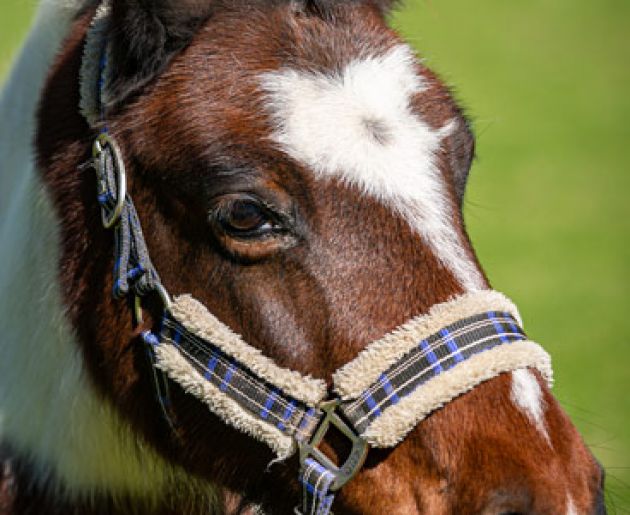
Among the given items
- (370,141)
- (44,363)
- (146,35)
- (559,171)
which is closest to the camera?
(370,141)

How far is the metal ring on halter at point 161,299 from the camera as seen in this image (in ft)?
9.07

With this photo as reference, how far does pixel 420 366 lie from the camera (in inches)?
101

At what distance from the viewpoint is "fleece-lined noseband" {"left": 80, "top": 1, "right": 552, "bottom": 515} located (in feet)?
8.38

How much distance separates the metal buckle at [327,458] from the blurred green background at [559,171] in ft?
4.01

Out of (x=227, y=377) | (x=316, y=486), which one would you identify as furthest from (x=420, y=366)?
(x=227, y=377)

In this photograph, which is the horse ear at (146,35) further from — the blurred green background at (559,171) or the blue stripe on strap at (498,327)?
the blue stripe on strap at (498,327)

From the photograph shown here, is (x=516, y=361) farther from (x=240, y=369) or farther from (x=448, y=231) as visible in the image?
(x=240, y=369)

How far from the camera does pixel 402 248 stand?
2613mm

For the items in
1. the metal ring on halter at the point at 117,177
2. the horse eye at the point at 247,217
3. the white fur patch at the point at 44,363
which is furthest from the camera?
the white fur patch at the point at 44,363

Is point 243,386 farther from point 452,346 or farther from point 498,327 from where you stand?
point 498,327

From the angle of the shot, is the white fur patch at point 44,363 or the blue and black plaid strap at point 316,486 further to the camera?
the white fur patch at point 44,363

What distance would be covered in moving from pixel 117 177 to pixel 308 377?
75cm

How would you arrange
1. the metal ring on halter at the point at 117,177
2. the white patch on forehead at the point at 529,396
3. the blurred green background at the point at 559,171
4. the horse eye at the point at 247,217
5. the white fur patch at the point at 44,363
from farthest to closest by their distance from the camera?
the blurred green background at the point at 559,171
the white fur patch at the point at 44,363
the metal ring on halter at the point at 117,177
the horse eye at the point at 247,217
the white patch on forehead at the point at 529,396

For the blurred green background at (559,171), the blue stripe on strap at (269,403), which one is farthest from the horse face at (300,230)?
the blurred green background at (559,171)
